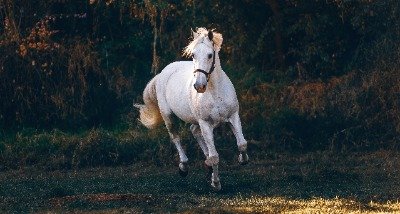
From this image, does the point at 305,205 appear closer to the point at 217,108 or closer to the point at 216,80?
the point at 217,108

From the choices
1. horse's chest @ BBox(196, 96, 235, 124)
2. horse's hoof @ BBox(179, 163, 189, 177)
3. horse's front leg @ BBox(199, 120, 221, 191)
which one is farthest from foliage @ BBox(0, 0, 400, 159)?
horse's chest @ BBox(196, 96, 235, 124)

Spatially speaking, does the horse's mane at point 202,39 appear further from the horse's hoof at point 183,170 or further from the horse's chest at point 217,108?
the horse's hoof at point 183,170

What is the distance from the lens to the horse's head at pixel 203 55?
419 inches

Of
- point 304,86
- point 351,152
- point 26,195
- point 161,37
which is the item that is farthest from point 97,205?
point 161,37

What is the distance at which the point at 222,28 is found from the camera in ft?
55.5

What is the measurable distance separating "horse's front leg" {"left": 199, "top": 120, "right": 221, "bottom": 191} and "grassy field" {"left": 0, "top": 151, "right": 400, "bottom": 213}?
13cm

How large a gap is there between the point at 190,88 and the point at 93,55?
592cm

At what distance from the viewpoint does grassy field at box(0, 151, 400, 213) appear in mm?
9805

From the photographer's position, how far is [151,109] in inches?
542

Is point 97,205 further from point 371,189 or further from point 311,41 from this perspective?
point 311,41

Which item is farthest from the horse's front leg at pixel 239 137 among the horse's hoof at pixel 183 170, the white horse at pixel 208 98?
the horse's hoof at pixel 183 170

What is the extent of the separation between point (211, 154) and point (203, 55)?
120cm

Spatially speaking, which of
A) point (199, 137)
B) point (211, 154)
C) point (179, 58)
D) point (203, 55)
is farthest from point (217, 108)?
point (179, 58)

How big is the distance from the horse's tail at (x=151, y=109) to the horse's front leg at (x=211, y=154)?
2.40 meters
